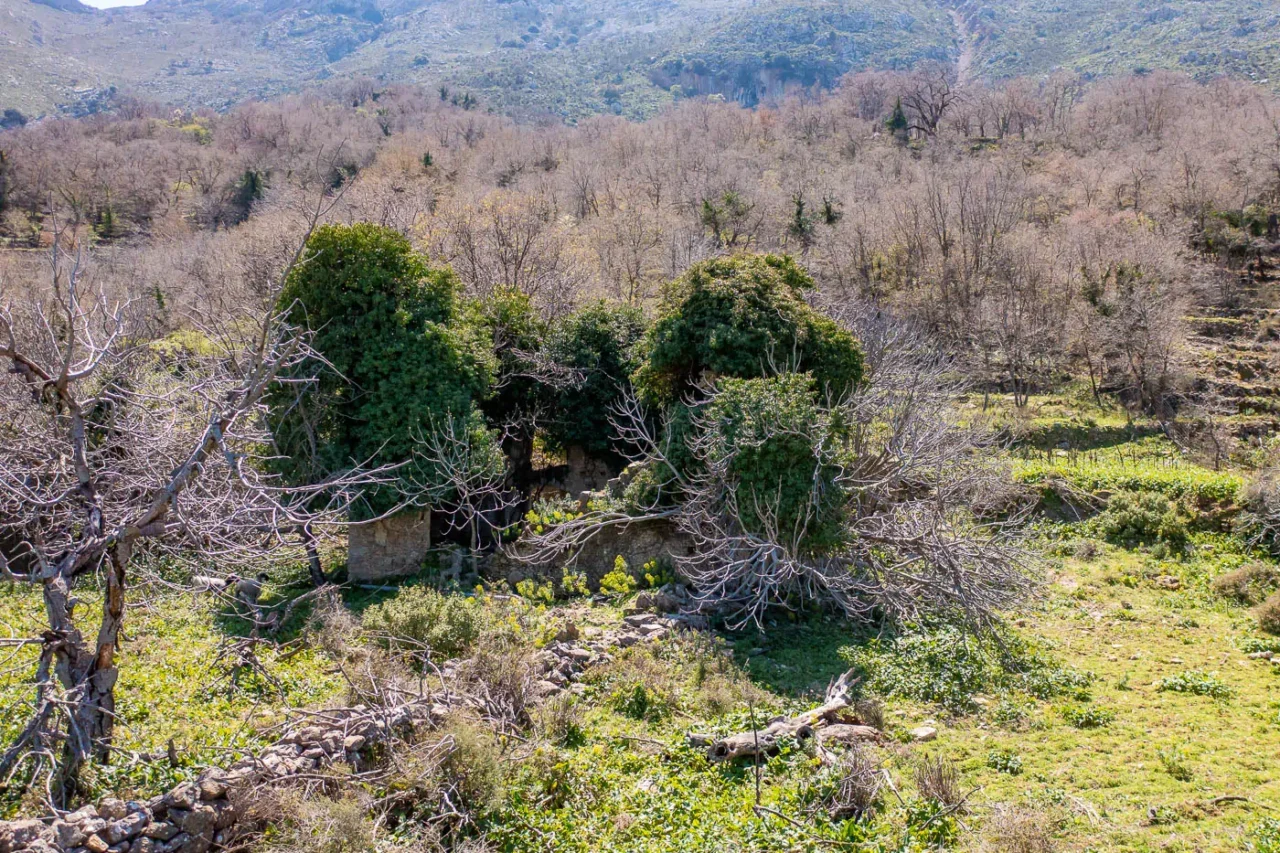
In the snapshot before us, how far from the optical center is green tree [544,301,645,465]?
59.8ft

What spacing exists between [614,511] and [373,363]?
17.5ft

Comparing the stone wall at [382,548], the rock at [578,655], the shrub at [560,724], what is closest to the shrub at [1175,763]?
the shrub at [560,724]

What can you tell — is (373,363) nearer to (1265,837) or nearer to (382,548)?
(382,548)

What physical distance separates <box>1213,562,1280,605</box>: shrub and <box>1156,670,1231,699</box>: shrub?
15.4 feet

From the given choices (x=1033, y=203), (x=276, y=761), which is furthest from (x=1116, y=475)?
(x=1033, y=203)

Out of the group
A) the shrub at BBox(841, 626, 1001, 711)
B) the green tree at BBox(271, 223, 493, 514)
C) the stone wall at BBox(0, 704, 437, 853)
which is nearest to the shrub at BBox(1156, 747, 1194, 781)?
the shrub at BBox(841, 626, 1001, 711)

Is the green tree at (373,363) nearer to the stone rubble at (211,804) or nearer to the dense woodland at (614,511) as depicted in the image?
the dense woodland at (614,511)

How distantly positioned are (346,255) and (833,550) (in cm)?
1037

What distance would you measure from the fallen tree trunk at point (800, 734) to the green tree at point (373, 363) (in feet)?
26.0

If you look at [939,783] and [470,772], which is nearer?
[470,772]

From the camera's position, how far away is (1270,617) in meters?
12.6

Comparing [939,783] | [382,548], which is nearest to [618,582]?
[382,548]

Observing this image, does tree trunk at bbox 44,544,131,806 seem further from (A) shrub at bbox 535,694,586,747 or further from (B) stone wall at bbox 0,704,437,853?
(A) shrub at bbox 535,694,586,747

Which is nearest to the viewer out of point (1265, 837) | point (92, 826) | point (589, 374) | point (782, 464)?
point (92, 826)
